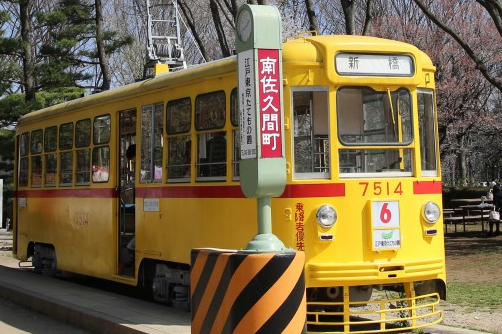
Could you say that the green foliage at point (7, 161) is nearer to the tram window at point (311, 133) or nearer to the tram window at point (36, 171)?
the tram window at point (36, 171)

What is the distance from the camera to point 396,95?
840 centimetres

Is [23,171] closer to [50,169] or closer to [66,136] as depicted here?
[50,169]

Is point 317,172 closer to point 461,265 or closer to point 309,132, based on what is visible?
point 309,132

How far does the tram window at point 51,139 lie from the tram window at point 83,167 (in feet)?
3.61

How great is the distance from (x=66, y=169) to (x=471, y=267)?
7.92m

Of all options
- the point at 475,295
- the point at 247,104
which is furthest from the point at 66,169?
the point at 247,104

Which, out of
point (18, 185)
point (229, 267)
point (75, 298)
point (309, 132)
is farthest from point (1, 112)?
point (229, 267)

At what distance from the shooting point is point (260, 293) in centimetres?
570

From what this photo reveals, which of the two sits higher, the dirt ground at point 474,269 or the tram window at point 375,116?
the tram window at point 375,116

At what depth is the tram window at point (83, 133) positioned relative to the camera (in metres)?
11.9

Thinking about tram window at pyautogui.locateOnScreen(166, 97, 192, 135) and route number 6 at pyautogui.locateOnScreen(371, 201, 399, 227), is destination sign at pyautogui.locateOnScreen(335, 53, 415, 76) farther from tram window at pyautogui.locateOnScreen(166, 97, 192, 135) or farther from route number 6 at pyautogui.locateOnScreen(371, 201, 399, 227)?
tram window at pyautogui.locateOnScreen(166, 97, 192, 135)

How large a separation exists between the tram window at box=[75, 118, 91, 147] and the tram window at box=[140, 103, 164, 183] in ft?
5.87

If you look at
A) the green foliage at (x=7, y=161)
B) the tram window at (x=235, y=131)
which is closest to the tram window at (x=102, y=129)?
the tram window at (x=235, y=131)

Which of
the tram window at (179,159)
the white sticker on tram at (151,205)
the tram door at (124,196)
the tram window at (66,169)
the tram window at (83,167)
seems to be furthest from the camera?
the tram window at (66,169)
